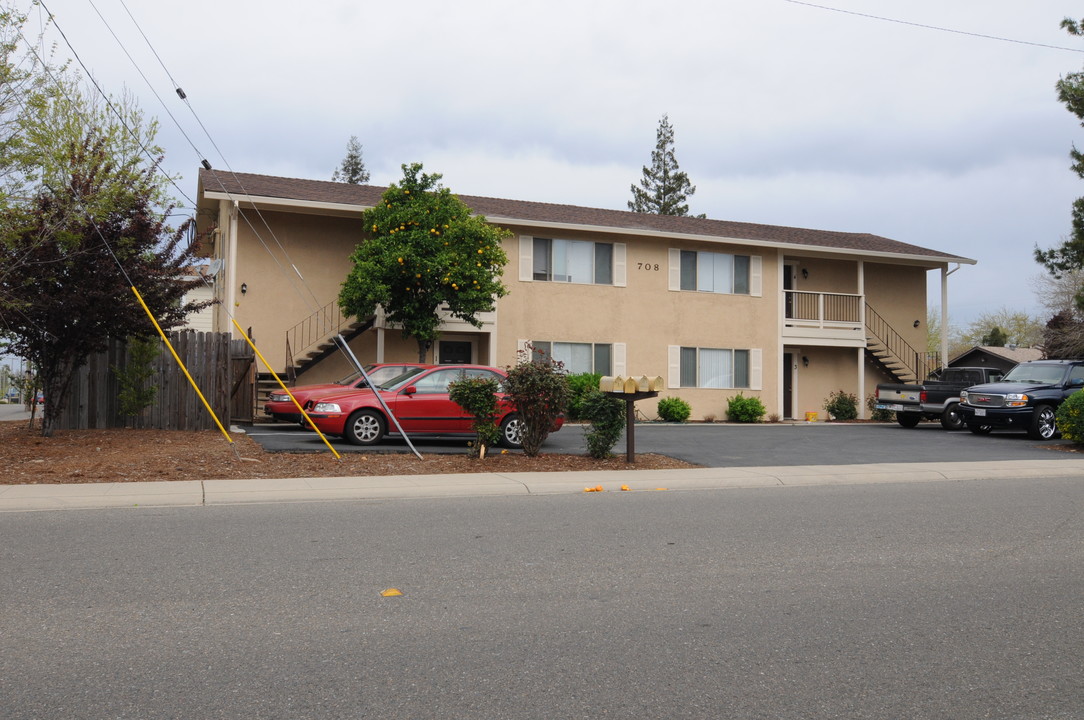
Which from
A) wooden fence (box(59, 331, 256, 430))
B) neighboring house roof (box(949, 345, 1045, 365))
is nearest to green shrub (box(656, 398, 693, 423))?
wooden fence (box(59, 331, 256, 430))

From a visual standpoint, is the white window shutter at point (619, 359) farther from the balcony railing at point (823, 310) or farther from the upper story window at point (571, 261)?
the balcony railing at point (823, 310)

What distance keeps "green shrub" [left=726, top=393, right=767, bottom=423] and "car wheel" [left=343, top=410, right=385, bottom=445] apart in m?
13.9

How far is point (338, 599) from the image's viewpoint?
18.3ft

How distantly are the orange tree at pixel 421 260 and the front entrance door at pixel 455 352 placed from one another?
3224 millimetres

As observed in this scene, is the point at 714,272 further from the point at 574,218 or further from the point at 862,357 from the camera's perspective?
the point at 862,357

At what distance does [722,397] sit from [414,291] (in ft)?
34.9

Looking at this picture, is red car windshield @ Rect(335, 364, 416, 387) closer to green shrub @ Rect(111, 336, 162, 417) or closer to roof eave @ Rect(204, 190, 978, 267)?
green shrub @ Rect(111, 336, 162, 417)

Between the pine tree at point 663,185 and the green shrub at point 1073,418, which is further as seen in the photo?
the pine tree at point 663,185

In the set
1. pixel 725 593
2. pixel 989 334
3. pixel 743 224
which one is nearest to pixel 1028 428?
pixel 743 224

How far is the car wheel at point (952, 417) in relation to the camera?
2292 cm

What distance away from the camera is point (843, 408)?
28562 millimetres

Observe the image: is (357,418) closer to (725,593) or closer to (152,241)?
(152,241)

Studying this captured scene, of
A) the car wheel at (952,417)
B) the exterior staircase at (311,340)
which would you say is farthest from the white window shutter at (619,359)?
the car wheel at (952,417)

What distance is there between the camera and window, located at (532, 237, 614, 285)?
2572 centimetres
